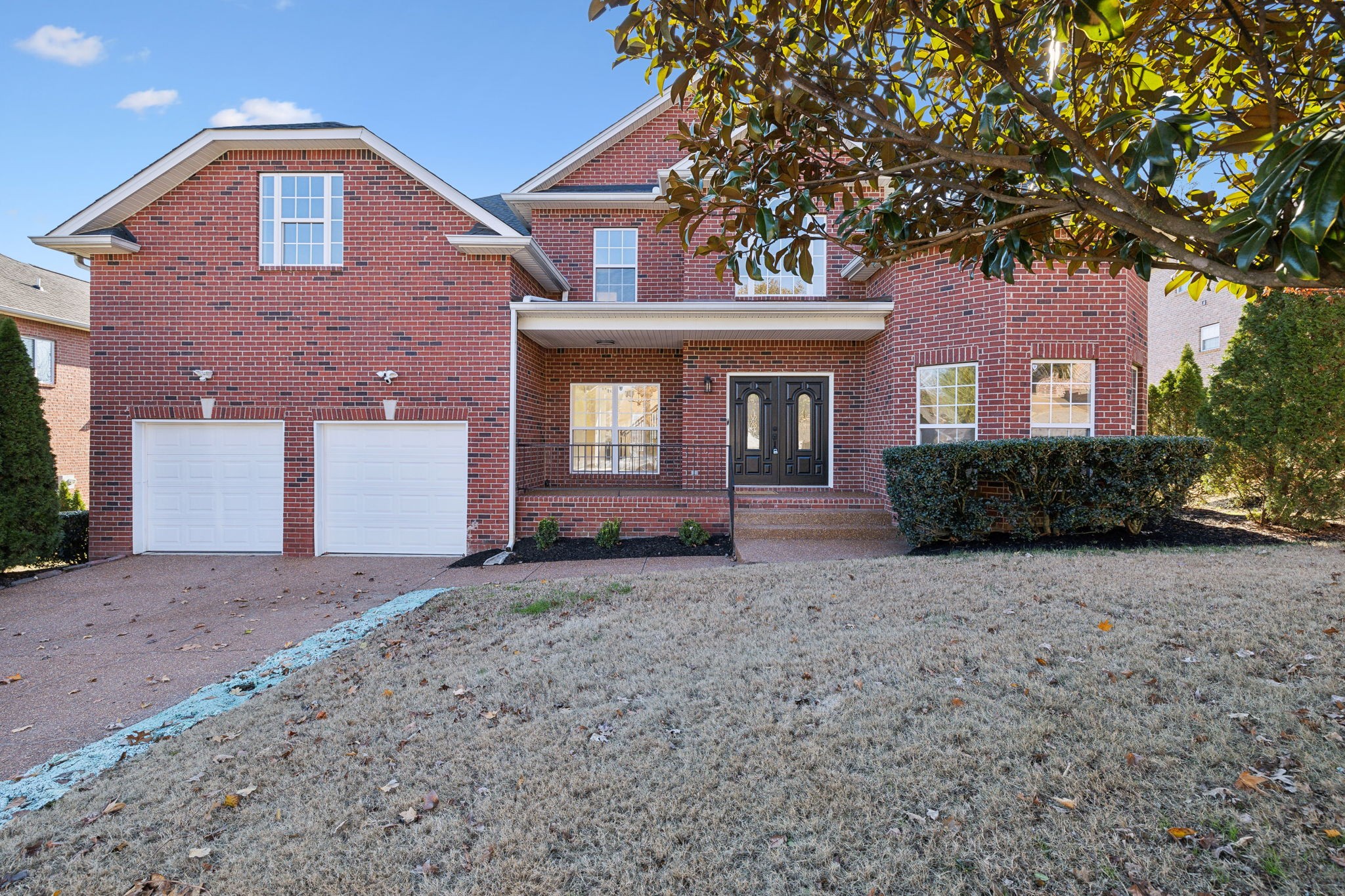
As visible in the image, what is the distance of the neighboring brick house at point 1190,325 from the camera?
72.1 ft

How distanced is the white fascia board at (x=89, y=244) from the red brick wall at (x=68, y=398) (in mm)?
8782

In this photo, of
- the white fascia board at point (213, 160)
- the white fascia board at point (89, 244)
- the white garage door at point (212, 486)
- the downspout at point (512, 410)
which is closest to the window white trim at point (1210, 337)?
the downspout at point (512, 410)

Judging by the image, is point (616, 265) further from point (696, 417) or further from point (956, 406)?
point (956, 406)

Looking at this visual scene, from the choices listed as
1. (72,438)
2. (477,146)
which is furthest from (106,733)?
(72,438)

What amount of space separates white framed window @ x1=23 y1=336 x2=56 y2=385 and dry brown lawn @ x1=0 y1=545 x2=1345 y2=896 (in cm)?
1733

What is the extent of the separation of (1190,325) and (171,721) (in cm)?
3083

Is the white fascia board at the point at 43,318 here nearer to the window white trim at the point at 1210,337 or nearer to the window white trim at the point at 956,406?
the window white trim at the point at 956,406

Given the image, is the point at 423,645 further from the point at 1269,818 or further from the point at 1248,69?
the point at 1248,69

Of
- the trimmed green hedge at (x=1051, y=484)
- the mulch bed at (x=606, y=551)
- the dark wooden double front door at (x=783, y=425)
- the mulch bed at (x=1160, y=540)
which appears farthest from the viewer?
the dark wooden double front door at (x=783, y=425)

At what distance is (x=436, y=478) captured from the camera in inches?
384

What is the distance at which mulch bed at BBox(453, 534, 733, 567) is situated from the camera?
8.95 m

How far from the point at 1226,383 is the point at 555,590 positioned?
1020 cm

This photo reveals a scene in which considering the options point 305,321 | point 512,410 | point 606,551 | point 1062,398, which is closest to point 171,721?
point 606,551

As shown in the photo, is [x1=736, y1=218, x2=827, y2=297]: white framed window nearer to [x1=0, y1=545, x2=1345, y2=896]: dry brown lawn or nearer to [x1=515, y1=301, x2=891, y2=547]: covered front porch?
[x1=515, y1=301, x2=891, y2=547]: covered front porch
